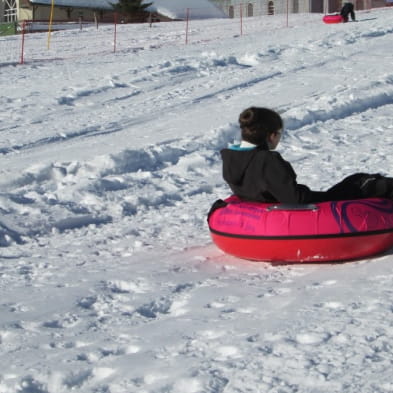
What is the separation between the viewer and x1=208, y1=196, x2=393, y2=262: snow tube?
4.47 meters

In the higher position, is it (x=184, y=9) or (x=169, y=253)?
(x=184, y=9)

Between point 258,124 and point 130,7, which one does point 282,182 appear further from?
point 130,7

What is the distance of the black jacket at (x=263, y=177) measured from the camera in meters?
4.58

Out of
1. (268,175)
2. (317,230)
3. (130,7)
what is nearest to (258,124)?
(268,175)

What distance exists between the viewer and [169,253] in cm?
532

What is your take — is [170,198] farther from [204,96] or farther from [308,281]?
[204,96]

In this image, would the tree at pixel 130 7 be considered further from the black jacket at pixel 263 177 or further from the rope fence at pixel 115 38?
the black jacket at pixel 263 177

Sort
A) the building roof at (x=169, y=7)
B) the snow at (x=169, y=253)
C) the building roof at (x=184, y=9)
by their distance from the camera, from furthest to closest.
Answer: the building roof at (x=184, y=9), the building roof at (x=169, y=7), the snow at (x=169, y=253)

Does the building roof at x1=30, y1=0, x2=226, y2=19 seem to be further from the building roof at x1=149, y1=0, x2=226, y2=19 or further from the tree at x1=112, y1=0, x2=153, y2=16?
the tree at x1=112, y1=0, x2=153, y2=16

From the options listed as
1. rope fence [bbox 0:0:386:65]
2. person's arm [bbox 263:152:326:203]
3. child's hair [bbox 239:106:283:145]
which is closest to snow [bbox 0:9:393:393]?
person's arm [bbox 263:152:326:203]

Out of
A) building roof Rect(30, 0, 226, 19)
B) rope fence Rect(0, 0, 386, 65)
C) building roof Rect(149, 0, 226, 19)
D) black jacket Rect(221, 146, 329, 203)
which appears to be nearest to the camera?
black jacket Rect(221, 146, 329, 203)

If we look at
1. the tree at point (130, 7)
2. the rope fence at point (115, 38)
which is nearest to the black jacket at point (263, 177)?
the rope fence at point (115, 38)

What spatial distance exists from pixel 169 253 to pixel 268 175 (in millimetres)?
1095

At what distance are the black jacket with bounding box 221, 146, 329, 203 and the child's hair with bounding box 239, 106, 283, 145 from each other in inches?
2.9
